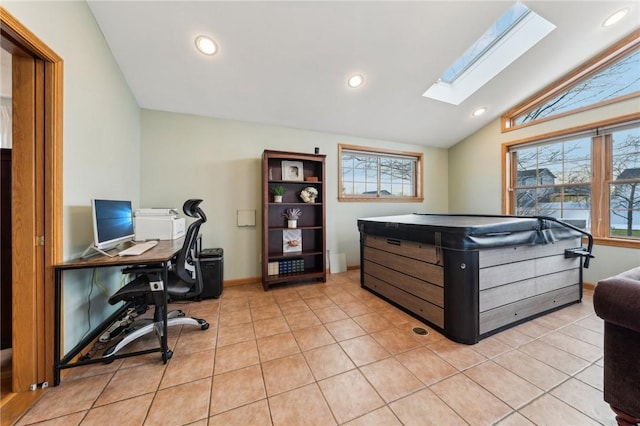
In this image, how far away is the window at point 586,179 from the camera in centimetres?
278

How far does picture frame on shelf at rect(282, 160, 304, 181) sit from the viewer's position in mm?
3381

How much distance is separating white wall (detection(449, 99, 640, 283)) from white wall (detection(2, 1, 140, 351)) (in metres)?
5.44

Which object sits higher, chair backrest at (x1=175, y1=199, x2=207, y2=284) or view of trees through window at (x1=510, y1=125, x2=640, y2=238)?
view of trees through window at (x1=510, y1=125, x2=640, y2=238)

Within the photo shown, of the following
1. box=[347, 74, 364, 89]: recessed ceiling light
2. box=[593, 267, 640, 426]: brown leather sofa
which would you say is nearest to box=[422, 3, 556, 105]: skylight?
box=[347, 74, 364, 89]: recessed ceiling light

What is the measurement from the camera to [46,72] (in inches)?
58.5

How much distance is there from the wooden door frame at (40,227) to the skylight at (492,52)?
143 inches

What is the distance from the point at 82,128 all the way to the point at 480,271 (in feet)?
11.2

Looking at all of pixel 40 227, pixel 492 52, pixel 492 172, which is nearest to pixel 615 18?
pixel 492 52

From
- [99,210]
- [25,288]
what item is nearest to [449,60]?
[99,210]

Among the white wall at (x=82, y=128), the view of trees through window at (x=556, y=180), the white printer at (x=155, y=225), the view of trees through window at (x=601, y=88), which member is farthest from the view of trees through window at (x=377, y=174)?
the white wall at (x=82, y=128)

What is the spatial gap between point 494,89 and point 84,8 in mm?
4550

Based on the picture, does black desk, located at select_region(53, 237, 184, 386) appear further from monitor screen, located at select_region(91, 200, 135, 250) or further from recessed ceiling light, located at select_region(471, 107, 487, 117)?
recessed ceiling light, located at select_region(471, 107, 487, 117)

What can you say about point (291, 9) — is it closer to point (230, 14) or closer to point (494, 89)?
point (230, 14)

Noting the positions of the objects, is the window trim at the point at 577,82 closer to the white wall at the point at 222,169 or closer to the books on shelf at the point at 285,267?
the white wall at the point at 222,169
